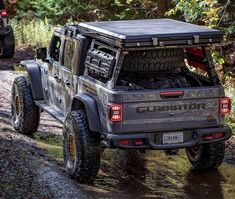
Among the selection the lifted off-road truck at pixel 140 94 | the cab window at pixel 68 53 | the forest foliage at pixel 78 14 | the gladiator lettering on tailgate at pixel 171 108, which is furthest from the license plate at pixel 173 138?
the forest foliage at pixel 78 14

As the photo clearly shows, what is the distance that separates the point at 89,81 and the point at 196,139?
1638 millimetres

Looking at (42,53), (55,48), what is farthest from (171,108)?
(42,53)

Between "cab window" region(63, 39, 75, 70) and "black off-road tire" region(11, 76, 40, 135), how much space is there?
4.70 feet

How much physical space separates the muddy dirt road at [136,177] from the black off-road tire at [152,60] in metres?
1.56

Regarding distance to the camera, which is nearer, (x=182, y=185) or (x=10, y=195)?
(x=10, y=195)

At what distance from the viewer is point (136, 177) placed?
869 cm

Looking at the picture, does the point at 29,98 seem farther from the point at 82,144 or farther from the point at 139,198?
the point at 139,198

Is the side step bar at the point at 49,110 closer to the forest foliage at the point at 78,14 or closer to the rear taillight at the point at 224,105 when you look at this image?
the rear taillight at the point at 224,105

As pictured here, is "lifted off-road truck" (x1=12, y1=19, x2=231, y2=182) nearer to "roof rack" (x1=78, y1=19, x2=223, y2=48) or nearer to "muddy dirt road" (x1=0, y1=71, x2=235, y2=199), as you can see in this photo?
"roof rack" (x1=78, y1=19, x2=223, y2=48)

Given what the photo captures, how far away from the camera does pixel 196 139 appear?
796 centimetres

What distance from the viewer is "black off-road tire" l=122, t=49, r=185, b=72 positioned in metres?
8.31

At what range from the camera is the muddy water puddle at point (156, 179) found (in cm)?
798

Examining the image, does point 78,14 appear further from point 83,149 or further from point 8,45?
point 83,149

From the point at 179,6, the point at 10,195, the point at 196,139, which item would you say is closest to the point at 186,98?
the point at 196,139
